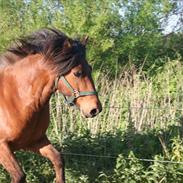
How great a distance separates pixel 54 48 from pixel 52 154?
3.66 ft

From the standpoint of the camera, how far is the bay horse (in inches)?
199

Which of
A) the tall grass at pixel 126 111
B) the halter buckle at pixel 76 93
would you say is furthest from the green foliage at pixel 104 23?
the halter buckle at pixel 76 93

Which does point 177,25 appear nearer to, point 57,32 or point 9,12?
point 9,12

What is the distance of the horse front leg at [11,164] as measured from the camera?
203 inches

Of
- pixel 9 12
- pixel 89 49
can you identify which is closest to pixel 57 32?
pixel 89 49

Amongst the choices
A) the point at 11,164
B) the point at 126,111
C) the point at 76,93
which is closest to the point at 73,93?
the point at 76,93

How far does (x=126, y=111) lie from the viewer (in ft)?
25.6

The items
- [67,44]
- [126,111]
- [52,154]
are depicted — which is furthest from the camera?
[126,111]

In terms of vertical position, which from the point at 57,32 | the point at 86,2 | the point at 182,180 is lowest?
the point at 182,180

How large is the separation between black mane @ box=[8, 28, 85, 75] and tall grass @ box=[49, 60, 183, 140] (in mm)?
2446

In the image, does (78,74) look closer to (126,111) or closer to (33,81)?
(33,81)

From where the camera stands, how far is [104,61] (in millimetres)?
13414

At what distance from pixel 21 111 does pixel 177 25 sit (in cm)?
1160

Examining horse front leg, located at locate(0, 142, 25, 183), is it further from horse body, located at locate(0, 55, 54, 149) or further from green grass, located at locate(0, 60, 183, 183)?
green grass, located at locate(0, 60, 183, 183)
